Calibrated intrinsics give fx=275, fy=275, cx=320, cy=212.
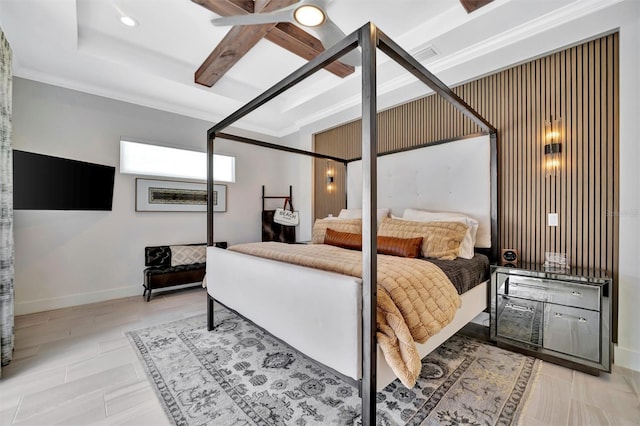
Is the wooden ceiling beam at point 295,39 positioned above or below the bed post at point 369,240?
above

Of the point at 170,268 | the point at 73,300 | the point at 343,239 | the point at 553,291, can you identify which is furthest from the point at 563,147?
the point at 73,300

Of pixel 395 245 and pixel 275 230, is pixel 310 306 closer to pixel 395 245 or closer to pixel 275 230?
pixel 395 245

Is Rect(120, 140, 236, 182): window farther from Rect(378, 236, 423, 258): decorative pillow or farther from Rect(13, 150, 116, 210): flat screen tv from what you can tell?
Rect(378, 236, 423, 258): decorative pillow

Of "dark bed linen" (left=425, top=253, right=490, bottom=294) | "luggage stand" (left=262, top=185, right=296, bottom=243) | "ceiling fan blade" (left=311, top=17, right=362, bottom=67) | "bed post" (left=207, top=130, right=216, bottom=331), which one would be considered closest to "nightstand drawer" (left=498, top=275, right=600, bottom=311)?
"dark bed linen" (left=425, top=253, right=490, bottom=294)

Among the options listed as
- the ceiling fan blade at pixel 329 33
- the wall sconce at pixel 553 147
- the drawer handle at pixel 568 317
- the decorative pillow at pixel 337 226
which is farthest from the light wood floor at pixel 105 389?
the ceiling fan blade at pixel 329 33

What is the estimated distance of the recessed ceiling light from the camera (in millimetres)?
2421

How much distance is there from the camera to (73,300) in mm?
3336

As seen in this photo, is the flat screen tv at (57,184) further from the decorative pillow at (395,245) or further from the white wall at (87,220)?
the decorative pillow at (395,245)

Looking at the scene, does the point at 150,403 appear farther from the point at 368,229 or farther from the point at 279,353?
the point at 368,229

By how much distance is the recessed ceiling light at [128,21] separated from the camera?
2421mm

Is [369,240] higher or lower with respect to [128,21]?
lower

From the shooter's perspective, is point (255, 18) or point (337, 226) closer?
point (255, 18)

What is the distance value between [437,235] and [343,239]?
3.19 feet

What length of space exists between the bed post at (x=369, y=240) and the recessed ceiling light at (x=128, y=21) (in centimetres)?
236
